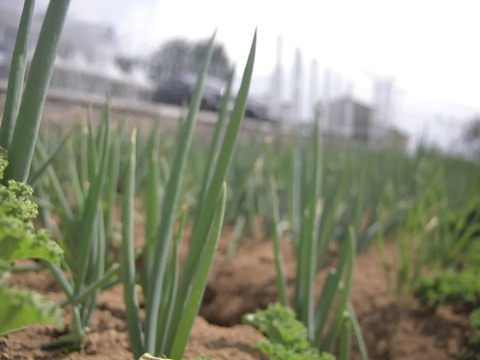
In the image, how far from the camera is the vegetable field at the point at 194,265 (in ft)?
1.64

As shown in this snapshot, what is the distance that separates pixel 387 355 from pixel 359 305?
0.19 metres

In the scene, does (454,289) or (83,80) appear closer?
(454,289)

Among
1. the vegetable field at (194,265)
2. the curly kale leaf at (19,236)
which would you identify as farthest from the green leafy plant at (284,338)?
the curly kale leaf at (19,236)

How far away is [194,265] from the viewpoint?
0.66m

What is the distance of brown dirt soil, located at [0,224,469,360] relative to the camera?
752 millimetres

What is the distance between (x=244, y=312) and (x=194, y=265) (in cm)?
73

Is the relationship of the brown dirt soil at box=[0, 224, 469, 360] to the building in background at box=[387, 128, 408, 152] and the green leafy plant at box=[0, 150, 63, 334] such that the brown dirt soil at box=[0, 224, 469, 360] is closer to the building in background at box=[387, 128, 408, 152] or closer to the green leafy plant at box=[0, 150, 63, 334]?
the green leafy plant at box=[0, 150, 63, 334]

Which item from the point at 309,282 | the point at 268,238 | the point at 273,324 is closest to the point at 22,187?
the point at 273,324

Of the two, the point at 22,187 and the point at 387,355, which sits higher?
the point at 22,187

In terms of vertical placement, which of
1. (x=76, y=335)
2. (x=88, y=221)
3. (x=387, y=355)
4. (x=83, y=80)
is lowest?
(x=387, y=355)

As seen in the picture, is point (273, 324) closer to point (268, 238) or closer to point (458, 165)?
point (268, 238)

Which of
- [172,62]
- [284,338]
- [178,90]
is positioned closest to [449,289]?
[284,338]

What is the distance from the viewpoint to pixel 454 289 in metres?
1.33

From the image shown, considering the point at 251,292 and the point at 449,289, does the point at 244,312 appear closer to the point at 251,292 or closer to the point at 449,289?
the point at 251,292
